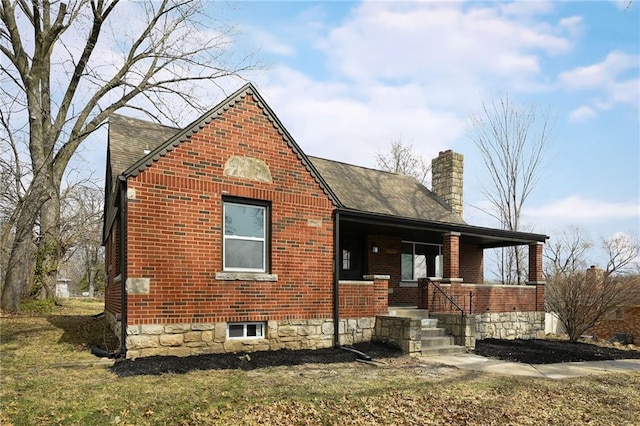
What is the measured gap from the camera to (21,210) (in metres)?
17.1

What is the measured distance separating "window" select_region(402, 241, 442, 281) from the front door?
1.94 m

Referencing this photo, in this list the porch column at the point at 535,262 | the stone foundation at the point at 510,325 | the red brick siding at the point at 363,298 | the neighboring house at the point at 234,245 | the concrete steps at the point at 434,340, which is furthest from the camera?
the porch column at the point at 535,262

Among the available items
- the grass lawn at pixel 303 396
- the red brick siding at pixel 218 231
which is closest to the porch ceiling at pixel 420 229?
the red brick siding at pixel 218 231

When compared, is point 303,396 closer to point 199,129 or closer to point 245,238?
point 245,238

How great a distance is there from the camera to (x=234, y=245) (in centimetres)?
1010

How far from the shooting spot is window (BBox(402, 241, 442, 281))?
54.7 ft

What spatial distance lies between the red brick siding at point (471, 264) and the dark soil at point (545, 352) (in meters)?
4.05

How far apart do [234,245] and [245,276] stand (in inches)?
27.6

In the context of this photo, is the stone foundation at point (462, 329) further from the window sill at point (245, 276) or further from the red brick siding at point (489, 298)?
the window sill at point (245, 276)

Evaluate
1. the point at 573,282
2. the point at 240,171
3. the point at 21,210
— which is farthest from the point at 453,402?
the point at 21,210

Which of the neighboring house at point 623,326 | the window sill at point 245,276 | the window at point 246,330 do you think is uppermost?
the window sill at point 245,276

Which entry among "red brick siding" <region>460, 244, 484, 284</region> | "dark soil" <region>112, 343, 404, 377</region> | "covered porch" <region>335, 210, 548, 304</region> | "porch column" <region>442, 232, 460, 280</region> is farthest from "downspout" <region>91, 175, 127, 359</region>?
"red brick siding" <region>460, 244, 484, 284</region>

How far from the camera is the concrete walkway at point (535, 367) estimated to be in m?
9.32

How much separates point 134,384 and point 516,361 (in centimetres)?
810
